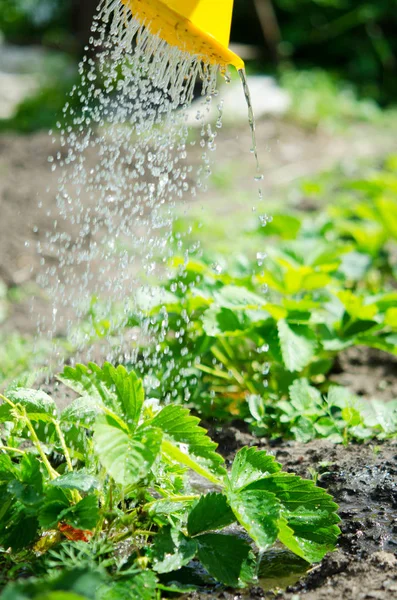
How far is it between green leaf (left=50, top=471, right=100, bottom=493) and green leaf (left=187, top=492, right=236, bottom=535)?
236 millimetres

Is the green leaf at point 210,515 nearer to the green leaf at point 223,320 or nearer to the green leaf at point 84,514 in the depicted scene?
the green leaf at point 84,514

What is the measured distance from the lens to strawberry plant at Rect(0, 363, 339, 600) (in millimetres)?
1566

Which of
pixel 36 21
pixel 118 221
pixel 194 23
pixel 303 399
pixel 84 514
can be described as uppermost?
pixel 194 23

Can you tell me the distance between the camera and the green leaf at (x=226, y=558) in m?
1.62

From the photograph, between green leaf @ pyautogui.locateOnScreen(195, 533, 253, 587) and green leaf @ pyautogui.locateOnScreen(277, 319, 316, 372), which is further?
green leaf @ pyautogui.locateOnScreen(277, 319, 316, 372)

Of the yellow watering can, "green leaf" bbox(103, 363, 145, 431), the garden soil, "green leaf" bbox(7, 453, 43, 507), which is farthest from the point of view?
the garden soil

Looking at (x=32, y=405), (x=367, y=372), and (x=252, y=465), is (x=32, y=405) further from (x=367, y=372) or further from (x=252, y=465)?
(x=367, y=372)

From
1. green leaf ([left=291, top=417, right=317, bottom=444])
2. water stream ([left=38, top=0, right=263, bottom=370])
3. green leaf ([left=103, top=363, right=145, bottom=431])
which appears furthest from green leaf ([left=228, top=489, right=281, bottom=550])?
water stream ([left=38, top=0, right=263, bottom=370])

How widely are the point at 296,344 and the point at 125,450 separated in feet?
2.96

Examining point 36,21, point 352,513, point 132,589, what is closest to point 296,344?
point 352,513

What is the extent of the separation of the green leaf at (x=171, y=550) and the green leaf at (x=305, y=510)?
0.20 metres

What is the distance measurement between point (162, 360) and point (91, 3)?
6.07m

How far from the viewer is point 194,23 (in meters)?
1.90

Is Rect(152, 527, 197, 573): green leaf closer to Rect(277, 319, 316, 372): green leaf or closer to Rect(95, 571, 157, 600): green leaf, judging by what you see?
Rect(95, 571, 157, 600): green leaf
